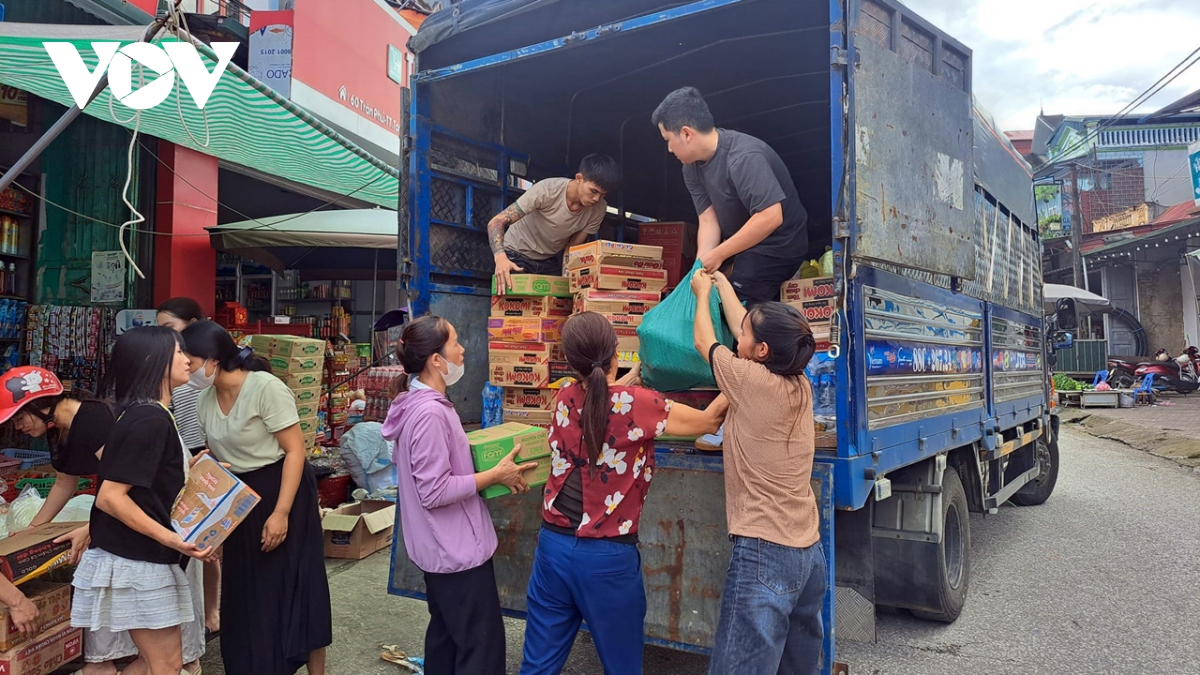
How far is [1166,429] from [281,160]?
14071 millimetres

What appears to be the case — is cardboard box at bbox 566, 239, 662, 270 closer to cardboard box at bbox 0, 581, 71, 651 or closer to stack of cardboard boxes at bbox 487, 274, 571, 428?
stack of cardboard boxes at bbox 487, 274, 571, 428

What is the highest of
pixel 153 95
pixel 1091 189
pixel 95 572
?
pixel 1091 189

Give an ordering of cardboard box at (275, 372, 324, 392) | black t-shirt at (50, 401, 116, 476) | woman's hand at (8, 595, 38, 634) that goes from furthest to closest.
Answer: cardboard box at (275, 372, 324, 392), woman's hand at (8, 595, 38, 634), black t-shirt at (50, 401, 116, 476)

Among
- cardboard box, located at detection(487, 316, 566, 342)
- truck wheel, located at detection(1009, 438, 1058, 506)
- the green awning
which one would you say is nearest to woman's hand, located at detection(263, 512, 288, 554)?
cardboard box, located at detection(487, 316, 566, 342)

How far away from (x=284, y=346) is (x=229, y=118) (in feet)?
6.76

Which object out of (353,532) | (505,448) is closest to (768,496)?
(505,448)

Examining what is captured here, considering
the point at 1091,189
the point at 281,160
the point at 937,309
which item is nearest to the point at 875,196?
the point at 937,309

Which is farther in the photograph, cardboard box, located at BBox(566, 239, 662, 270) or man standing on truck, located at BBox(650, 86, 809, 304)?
cardboard box, located at BBox(566, 239, 662, 270)

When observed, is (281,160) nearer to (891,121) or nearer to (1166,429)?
(891,121)

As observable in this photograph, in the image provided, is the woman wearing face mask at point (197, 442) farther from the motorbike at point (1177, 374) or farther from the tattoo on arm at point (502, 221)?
the motorbike at point (1177, 374)

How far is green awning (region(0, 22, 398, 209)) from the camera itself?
3.78 metres

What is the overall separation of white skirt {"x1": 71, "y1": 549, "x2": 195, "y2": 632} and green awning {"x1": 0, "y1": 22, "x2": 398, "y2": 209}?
2662mm

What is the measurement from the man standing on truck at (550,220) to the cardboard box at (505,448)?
1.31m

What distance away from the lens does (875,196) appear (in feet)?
10.2
